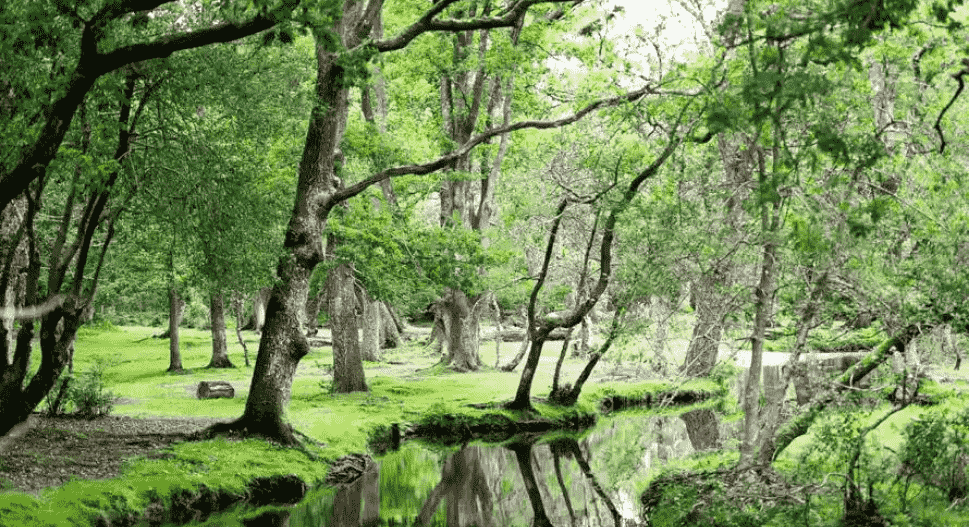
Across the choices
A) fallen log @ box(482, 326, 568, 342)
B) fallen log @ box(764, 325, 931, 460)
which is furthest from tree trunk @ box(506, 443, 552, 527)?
fallen log @ box(482, 326, 568, 342)

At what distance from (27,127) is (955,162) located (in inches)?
439

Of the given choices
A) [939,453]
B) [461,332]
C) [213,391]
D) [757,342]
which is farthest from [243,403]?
[939,453]

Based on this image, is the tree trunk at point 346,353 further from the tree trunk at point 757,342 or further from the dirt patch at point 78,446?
the tree trunk at point 757,342

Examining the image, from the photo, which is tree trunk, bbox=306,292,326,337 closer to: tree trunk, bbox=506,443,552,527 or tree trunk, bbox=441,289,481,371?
tree trunk, bbox=441,289,481,371

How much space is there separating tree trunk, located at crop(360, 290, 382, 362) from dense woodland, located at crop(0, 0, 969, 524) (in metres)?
3.05

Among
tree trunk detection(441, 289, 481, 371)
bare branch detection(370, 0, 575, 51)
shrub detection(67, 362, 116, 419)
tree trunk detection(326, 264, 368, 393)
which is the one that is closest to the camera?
bare branch detection(370, 0, 575, 51)

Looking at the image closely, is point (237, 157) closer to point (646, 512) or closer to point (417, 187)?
point (646, 512)

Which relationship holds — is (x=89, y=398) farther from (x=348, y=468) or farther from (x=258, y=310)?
(x=258, y=310)

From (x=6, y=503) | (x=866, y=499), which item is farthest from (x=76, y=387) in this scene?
(x=866, y=499)

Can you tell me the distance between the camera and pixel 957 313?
934 cm

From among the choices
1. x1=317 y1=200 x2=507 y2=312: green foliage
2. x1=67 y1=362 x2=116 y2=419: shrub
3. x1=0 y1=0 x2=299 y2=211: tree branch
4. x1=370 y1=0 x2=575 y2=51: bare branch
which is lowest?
x1=67 y1=362 x2=116 y2=419: shrub

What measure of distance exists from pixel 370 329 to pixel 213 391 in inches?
314

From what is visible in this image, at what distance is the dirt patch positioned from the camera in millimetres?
11992

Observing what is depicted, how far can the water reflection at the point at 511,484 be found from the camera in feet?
46.7
